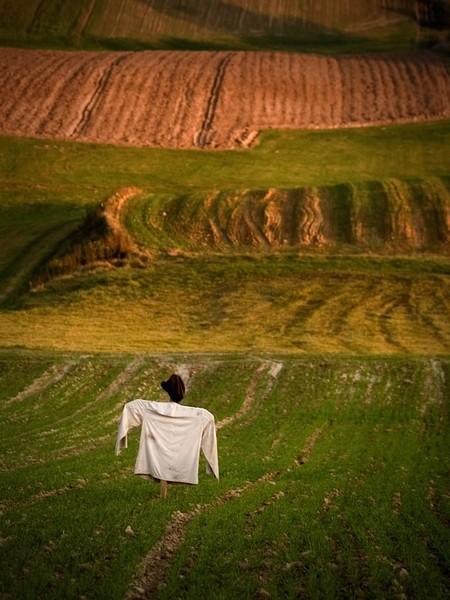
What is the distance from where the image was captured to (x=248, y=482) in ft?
63.8

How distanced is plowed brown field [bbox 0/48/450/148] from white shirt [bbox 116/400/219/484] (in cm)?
5350

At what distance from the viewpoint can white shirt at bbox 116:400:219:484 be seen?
16609mm

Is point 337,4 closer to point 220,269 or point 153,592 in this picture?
point 220,269

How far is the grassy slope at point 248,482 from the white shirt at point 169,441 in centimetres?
64

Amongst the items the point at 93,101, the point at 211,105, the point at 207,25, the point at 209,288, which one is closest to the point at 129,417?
the point at 209,288

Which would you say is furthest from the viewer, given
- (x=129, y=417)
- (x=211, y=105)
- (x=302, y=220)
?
(x=211, y=105)

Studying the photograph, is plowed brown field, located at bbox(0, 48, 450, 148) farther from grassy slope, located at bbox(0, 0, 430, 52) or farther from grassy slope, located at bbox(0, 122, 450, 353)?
grassy slope, located at bbox(0, 0, 430, 52)

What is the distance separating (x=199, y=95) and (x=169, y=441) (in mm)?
63139

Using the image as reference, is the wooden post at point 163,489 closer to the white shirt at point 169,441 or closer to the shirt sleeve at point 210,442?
the white shirt at point 169,441

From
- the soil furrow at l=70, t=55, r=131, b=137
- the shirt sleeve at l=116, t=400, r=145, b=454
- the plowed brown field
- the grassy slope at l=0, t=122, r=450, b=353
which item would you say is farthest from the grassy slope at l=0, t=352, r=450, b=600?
the soil furrow at l=70, t=55, r=131, b=137

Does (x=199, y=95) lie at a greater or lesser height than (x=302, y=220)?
greater

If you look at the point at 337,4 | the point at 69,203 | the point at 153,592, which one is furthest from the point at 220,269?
the point at 337,4

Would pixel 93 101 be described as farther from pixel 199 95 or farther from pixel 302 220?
pixel 302 220

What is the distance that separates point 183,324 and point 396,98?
4641 centimetres
